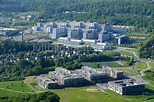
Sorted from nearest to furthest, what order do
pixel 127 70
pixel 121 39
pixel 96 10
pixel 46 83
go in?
pixel 46 83
pixel 127 70
pixel 121 39
pixel 96 10

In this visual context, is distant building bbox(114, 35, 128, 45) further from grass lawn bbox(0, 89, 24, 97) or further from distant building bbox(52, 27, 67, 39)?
Result: grass lawn bbox(0, 89, 24, 97)

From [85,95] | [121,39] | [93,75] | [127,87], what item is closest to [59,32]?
[121,39]

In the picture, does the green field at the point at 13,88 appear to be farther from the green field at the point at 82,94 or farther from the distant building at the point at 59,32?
the distant building at the point at 59,32

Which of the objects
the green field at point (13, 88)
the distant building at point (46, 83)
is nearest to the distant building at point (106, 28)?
the distant building at point (46, 83)

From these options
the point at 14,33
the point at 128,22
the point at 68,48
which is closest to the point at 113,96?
the point at 68,48

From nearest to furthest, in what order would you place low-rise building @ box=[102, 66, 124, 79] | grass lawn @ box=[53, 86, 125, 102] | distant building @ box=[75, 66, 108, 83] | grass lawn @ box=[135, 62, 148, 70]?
grass lawn @ box=[53, 86, 125, 102]
distant building @ box=[75, 66, 108, 83]
low-rise building @ box=[102, 66, 124, 79]
grass lawn @ box=[135, 62, 148, 70]

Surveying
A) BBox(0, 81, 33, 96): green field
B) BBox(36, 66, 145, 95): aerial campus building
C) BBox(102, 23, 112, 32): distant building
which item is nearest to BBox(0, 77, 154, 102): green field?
BBox(0, 81, 33, 96): green field

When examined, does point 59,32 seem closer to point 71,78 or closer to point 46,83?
point 71,78

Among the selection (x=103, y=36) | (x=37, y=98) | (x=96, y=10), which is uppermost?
(x=96, y=10)
